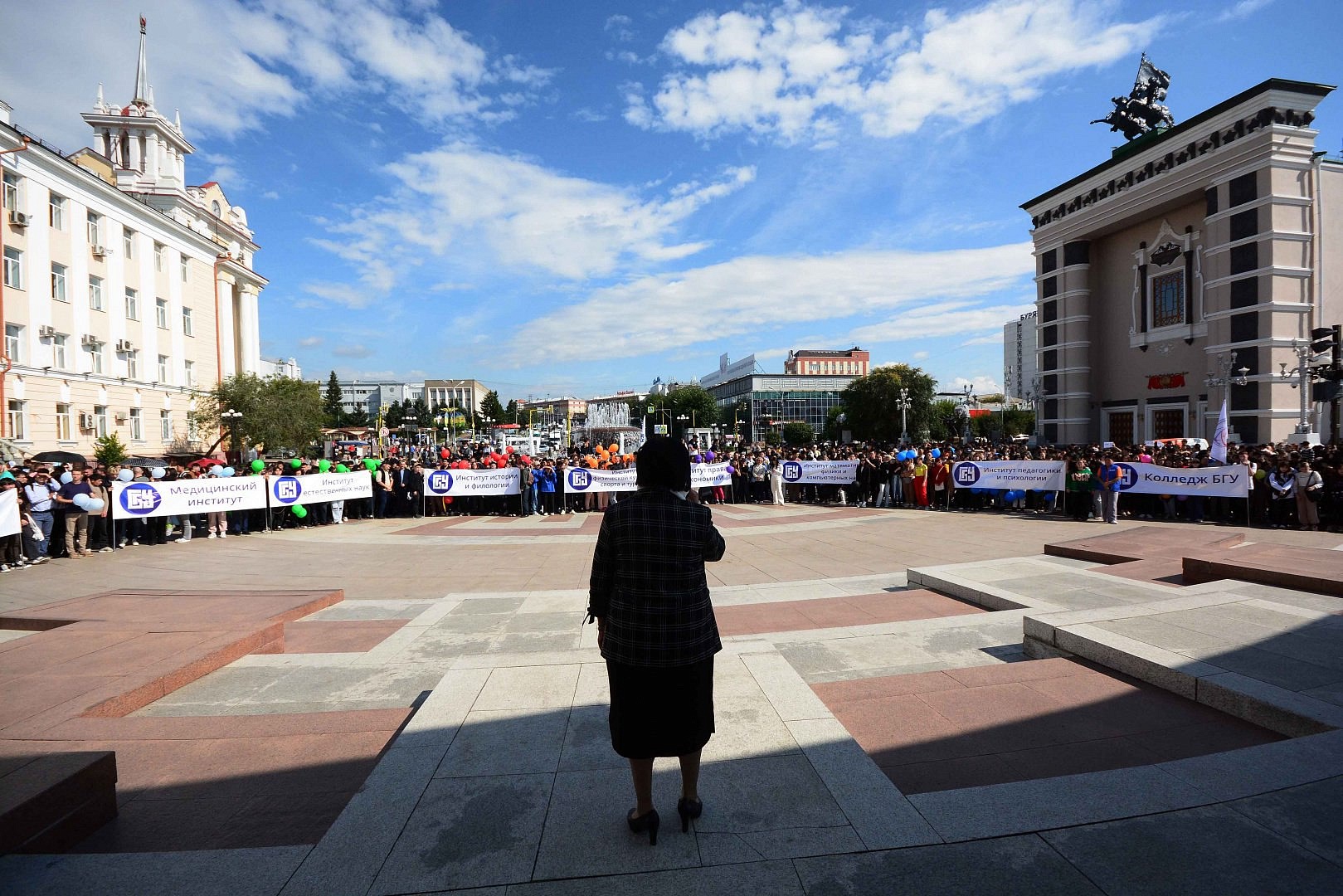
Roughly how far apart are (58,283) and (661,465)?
134 feet

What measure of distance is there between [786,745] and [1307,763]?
8.52 ft

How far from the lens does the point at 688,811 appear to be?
302 cm

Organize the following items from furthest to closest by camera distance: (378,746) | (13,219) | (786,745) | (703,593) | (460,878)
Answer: (13,219) < (378,746) < (786,745) < (703,593) < (460,878)

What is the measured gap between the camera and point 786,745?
3740 mm

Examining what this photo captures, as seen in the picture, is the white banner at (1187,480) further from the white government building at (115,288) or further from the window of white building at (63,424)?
the window of white building at (63,424)

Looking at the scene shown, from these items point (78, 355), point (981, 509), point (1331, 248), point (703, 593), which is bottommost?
point (981, 509)

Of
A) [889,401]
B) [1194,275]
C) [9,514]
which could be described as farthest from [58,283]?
[889,401]

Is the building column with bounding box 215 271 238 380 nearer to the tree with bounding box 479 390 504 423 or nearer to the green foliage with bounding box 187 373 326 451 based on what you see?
the green foliage with bounding box 187 373 326 451

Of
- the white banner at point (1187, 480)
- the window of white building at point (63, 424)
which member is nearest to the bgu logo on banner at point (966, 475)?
the white banner at point (1187, 480)

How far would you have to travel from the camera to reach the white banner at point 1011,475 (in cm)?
1755

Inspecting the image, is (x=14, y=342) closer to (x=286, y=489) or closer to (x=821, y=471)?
(x=286, y=489)

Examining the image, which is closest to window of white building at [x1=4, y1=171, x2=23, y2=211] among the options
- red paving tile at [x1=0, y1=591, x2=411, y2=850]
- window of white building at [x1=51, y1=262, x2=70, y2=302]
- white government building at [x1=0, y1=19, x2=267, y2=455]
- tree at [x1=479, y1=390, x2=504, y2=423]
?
white government building at [x1=0, y1=19, x2=267, y2=455]

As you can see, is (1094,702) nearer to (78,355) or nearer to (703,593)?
(703,593)

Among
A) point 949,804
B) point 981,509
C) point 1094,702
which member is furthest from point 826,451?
point 949,804
